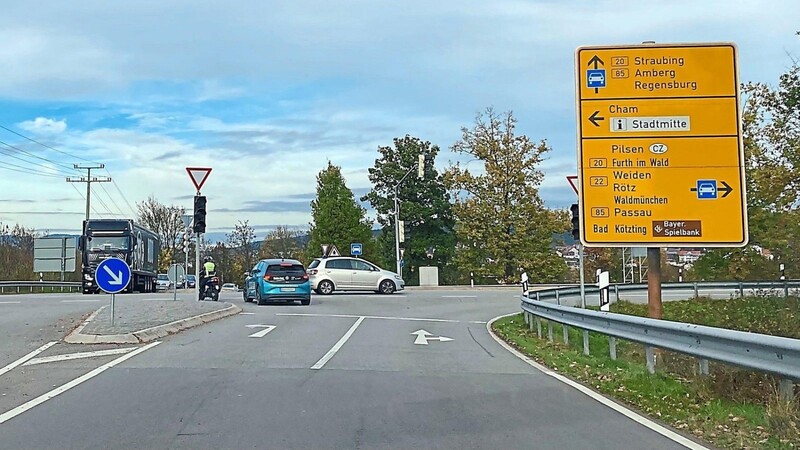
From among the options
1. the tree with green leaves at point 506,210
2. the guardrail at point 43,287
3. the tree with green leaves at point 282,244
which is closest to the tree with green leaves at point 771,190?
the tree with green leaves at point 506,210

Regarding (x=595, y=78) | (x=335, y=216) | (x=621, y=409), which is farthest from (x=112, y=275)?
(x=335, y=216)

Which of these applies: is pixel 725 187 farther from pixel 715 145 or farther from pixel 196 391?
pixel 196 391

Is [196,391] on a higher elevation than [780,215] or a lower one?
lower

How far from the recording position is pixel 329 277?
119 feet

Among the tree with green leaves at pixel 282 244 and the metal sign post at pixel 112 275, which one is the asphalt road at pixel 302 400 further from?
the tree with green leaves at pixel 282 244

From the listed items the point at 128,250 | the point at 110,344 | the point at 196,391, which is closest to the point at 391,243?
the point at 128,250

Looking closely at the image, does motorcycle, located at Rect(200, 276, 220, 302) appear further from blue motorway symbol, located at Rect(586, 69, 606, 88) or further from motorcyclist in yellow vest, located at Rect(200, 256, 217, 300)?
blue motorway symbol, located at Rect(586, 69, 606, 88)

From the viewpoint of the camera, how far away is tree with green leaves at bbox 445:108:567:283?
57.8 metres

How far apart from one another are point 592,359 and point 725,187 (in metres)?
3.94

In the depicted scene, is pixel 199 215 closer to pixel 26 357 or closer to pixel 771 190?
pixel 26 357

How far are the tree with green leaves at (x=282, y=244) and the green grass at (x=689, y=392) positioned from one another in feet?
252

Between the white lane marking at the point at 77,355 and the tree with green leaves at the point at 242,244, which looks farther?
→ the tree with green leaves at the point at 242,244

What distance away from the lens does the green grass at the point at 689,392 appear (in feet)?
24.6

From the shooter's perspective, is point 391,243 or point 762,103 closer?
point 762,103
